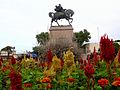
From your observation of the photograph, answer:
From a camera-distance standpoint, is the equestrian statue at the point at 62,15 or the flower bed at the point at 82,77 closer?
the flower bed at the point at 82,77

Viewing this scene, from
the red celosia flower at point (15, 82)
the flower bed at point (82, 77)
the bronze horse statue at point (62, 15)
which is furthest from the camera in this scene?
the bronze horse statue at point (62, 15)

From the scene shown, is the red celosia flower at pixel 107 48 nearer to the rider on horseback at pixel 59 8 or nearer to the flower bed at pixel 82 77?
the flower bed at pixel 82 77

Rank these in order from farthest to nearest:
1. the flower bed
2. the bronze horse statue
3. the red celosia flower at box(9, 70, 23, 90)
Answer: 1. the bronze horse statue
2. the flower bed
3. the red celosia flower at box(9, 70, 23, 90)

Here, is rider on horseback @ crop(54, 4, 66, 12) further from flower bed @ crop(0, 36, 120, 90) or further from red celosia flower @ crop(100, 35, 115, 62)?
red celosia flower @ crop(100, 35, 115, 62)

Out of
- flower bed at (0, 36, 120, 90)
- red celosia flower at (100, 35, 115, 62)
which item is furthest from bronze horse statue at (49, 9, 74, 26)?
red celosia flower at (100, 35, 115, 62)

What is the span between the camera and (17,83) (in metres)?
3.67

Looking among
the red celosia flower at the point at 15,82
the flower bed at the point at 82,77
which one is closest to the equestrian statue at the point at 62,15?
the flower bed at the point at 82,77

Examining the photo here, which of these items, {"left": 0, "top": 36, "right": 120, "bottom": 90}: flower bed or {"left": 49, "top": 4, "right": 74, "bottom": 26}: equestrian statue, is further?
{"left": 49, "top": 4, "right": 74, "bottom": 26}: equestrian statue

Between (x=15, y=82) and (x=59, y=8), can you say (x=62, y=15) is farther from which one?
(x=15, y=82)

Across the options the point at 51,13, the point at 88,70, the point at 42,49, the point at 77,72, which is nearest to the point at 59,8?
the point at 51,13

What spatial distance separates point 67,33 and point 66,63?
3339 cm

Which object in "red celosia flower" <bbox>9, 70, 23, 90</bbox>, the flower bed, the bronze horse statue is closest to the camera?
"red celosia flower" <bbox>9, 70, 23, 90</bbox>

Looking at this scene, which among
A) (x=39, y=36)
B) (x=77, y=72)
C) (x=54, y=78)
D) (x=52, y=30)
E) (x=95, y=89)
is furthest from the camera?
(x=39, y=36)

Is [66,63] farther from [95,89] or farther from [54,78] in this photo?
[95,89]
